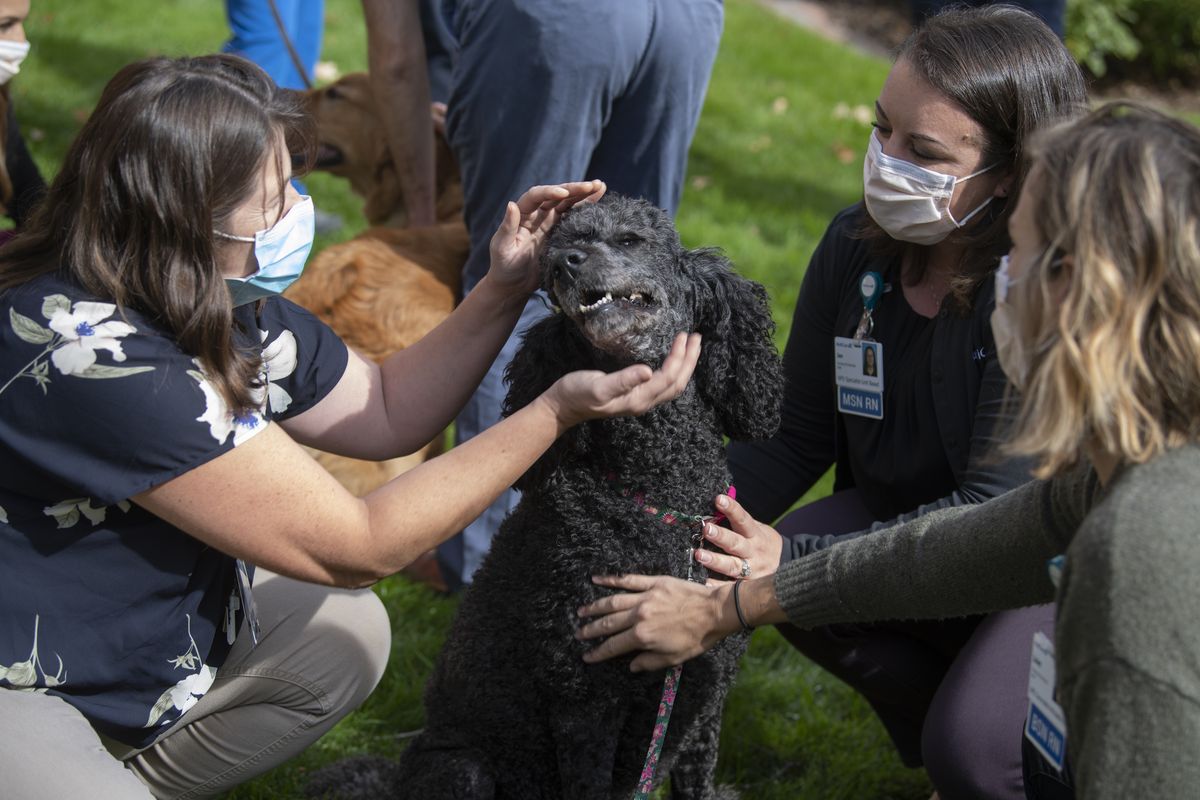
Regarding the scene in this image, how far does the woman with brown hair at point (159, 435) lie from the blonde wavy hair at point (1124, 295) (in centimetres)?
68

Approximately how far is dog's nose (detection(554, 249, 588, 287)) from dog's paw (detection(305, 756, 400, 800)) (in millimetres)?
1181

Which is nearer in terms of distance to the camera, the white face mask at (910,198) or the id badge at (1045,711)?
the id badge at (1045,711)

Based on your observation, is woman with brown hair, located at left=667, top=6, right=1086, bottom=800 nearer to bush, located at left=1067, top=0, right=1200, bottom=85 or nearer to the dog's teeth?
the dog's teeth

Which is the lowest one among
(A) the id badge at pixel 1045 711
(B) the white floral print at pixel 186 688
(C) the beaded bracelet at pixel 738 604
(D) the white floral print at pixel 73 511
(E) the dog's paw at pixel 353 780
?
(E) the dog's paw at pixel 353 780

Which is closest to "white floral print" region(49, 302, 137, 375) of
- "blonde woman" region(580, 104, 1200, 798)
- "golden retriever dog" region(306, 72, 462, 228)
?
"blonde woman" region(580, 104, 1200, 798)

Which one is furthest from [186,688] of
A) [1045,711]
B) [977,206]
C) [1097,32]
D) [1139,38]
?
[1139,38]

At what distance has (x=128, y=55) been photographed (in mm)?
7520

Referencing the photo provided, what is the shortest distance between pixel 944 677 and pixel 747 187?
423 cm

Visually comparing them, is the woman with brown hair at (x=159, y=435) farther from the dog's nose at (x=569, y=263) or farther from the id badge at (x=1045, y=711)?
the id badge at (x=1045, y=711)

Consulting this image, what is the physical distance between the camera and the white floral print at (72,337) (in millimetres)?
1804

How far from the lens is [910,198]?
2.46 meters

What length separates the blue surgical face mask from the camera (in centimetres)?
202

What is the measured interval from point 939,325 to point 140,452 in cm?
161

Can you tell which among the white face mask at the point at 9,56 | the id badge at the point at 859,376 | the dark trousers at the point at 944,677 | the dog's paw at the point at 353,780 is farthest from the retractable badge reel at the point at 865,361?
the white face mask at the point at 9,56
